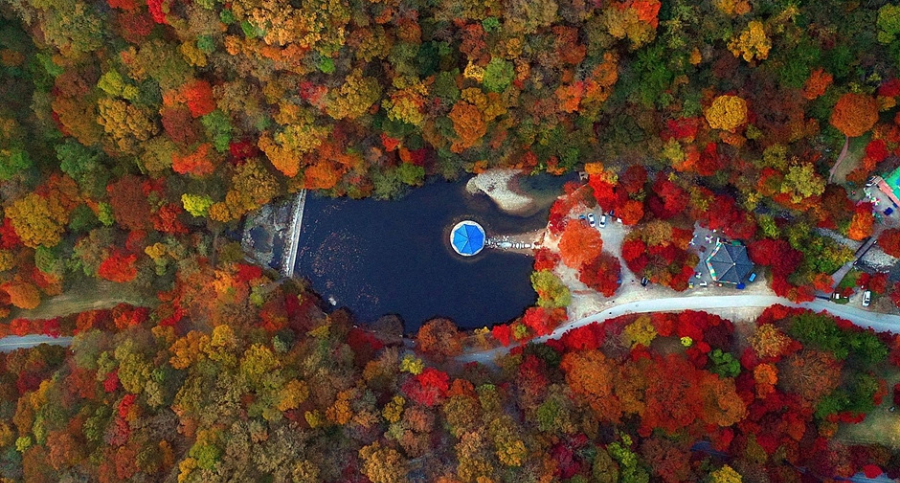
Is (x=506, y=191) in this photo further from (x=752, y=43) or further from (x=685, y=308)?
(x=752, y=43)

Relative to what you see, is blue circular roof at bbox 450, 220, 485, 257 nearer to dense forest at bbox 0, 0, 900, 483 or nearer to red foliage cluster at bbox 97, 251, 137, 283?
dense forest at bbox 0, 0, 900, 483

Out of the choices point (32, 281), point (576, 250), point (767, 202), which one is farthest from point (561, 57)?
point (32, 281)

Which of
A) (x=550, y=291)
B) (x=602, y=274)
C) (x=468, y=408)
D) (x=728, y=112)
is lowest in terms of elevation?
(x=468, y=408)

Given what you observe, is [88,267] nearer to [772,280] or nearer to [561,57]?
[561,57]

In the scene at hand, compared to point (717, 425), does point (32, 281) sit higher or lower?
higher

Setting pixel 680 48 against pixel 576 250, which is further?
pixel 576 250

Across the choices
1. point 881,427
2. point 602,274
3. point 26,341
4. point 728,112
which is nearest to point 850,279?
point 881,427

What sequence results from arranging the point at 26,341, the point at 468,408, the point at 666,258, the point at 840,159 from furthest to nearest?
the point at 26,341 → the point at 666,258 → the point at 840,159 → the point at 468,408
